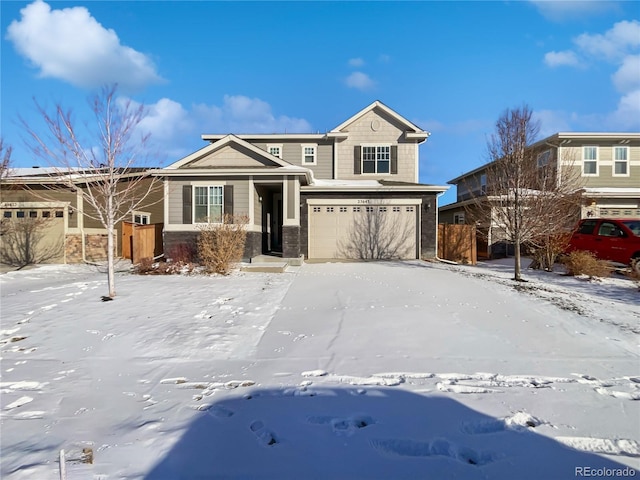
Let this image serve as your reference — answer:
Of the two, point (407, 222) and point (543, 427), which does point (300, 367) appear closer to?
point (543, 427)

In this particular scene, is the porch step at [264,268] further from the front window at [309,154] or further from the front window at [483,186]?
the front window at [309,154]

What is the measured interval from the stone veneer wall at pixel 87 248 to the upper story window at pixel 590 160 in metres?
25.5

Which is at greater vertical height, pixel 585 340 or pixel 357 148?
pixel 357 148

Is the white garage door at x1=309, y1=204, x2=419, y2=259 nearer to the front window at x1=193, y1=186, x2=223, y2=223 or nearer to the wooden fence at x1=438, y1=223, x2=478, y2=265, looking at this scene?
the wooden fence at x1=438, y1=223, x2=478, y2=265

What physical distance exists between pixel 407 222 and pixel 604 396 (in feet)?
40.6

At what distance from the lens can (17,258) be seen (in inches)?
584

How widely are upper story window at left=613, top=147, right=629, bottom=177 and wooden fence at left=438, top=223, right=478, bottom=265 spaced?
1058 centimetres

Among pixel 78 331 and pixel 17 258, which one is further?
pixel 17 258

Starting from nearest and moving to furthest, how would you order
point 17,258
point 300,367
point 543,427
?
point 543,427 → point 300,367 → point 17,258

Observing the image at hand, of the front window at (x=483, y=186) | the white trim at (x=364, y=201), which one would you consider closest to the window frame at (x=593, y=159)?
the front window at (x=483, y=186)

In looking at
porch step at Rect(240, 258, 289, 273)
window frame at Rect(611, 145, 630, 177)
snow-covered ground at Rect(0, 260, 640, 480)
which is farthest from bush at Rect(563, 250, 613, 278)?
window frame at Rect(611, 145, 630, 177)

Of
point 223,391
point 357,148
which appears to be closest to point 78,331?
point 223,391

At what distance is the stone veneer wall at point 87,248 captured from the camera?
1558 centimetres

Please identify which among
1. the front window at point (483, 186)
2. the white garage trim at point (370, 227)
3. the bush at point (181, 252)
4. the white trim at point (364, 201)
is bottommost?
the bush at point (181, 252)
